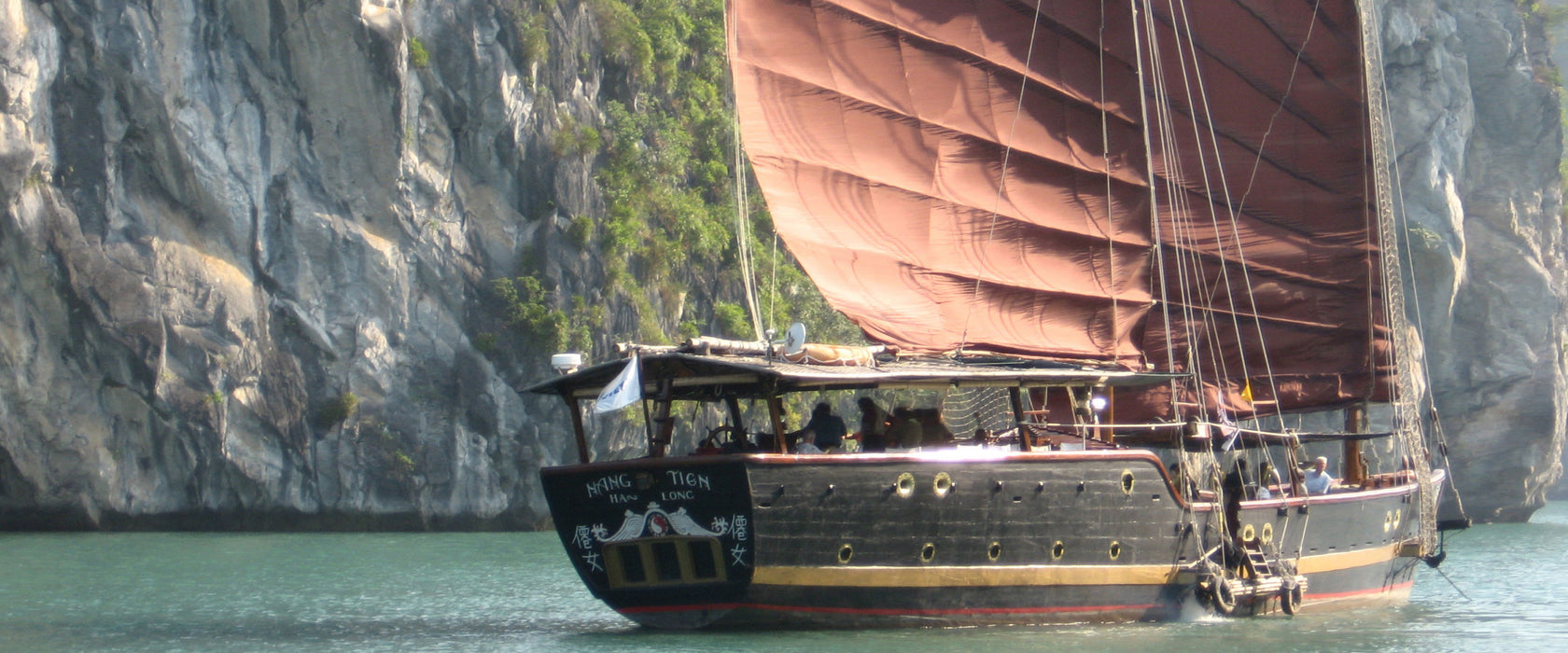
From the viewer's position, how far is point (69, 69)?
24.2m

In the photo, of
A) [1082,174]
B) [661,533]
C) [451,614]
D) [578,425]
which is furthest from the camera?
[1082,174]

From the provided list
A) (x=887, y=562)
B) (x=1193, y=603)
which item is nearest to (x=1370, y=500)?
(x=1193, y=603)

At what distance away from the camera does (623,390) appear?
987 centimetres

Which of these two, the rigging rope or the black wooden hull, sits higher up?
the rigging rope

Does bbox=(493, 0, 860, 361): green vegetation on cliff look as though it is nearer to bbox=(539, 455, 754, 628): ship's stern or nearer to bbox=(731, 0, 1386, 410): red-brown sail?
bbox=(731, 0, 1386, 410): red-brown sail

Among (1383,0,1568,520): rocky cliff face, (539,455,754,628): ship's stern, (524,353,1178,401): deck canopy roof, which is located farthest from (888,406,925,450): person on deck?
(1383,0,1568,520): rocky cliff face

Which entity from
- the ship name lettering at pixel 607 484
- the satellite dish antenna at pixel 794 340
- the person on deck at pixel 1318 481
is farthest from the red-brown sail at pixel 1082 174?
the ship name lettering at pixel 607 484

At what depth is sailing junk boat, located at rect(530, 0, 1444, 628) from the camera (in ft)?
33.9

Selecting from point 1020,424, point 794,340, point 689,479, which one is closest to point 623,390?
point 689,479

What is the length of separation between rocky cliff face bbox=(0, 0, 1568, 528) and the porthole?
1743 centimetres

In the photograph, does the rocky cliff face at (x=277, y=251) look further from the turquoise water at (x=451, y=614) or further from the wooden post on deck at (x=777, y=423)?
the wooden post on deck at (x=777, y=423)

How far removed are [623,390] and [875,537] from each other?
186cm

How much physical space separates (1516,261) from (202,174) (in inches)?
1074

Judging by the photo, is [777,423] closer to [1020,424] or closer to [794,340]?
[794,340]
